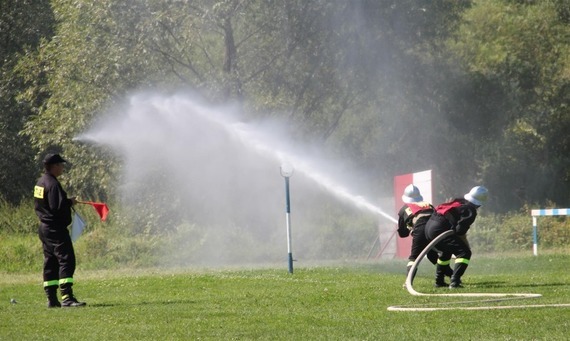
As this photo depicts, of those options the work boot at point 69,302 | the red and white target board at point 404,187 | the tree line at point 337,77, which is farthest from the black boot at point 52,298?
the tree line at point 337,77

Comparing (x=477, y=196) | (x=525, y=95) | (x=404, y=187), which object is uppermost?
(x=525, y=95)

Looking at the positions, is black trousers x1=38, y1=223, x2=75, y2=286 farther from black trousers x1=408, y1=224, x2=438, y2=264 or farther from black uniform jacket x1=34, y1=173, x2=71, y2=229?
black trousers x1=408, y1=224, x2=438, y2=264

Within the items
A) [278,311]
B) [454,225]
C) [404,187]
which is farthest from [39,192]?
[404,187]

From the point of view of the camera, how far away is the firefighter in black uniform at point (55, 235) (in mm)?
14352

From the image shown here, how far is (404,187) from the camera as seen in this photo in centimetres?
2581

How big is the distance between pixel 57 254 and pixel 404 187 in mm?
12849

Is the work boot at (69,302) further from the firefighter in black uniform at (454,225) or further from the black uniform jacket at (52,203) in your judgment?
the firefighter in black uniform at (454,225)

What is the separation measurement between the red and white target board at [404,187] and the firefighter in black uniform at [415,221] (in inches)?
288

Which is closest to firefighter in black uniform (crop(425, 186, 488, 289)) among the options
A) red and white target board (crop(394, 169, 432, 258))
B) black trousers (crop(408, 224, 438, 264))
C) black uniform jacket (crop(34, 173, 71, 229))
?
black trousers (crop(408, 224, 438, 264))

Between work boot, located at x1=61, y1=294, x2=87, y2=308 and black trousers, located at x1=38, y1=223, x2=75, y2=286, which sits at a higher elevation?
black trousers, located at x1=38, y1=223, x2=75, y2=286

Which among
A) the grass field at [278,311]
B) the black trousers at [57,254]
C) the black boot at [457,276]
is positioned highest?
the black trousers at [57,254]

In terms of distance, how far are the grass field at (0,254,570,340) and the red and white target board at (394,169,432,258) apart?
494 centimetres

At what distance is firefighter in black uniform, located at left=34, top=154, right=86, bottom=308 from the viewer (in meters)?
14.4

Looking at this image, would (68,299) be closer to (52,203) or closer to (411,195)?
(52,203)
